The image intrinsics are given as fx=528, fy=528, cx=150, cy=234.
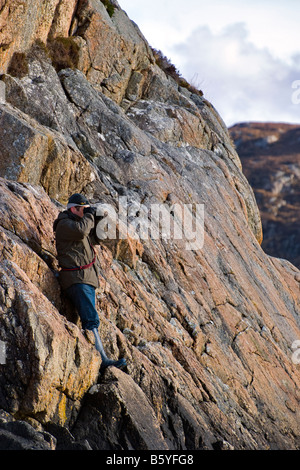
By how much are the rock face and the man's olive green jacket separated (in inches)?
15.5

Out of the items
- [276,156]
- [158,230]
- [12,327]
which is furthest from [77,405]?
[276,156]

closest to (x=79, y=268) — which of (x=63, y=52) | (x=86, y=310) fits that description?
(x=86, y=310)

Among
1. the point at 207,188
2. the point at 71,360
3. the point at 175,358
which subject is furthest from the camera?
the point at 207,188

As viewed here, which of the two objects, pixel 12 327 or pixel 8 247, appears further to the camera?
Answer: pixel 8 247

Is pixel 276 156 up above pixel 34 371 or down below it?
above

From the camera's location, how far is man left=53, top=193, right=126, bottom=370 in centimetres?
977

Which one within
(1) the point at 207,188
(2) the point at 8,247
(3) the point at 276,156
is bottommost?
(2) the point at 8,247

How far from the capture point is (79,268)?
991 cm

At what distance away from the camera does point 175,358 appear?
11977 mm

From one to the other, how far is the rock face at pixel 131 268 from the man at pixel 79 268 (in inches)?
12.1

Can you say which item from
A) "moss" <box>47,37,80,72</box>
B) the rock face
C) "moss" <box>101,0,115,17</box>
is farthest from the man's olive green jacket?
"moss" <box>101,0,115,17</box>

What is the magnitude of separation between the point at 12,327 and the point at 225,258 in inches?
371
